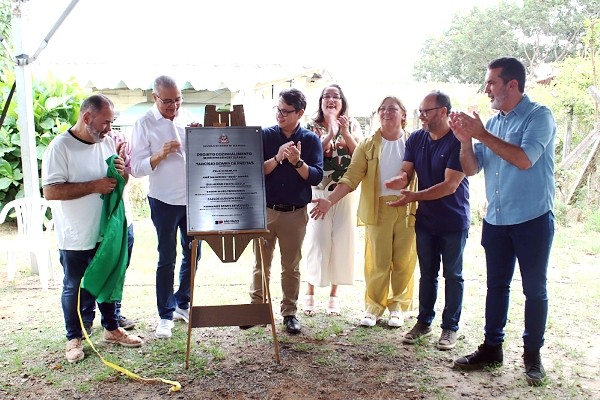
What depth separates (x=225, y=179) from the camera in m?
3.49

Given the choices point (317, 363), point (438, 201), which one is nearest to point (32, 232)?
point (317, 363)

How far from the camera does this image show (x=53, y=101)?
7.81 m

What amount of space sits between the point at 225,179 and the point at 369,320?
1.55 metres

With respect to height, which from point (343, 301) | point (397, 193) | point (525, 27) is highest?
point (525, 27)

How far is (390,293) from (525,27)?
34.8 ft

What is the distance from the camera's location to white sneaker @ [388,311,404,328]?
406cm

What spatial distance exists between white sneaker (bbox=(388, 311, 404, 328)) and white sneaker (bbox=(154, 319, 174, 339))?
1.59m

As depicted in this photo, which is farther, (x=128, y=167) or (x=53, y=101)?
(x=53, y=101)

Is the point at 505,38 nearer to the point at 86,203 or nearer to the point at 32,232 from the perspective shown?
the point at 32,232

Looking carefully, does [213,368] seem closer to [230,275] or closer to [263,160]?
[263,160]

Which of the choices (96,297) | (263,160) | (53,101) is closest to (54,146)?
(96,297)

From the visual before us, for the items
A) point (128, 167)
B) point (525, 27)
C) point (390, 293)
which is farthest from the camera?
point (525, 27)

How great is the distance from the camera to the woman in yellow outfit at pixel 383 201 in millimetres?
3904

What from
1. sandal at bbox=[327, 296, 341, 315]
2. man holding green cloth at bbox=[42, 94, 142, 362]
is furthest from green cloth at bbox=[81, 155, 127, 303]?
sandal at bbox=[327, 296, 341, 315]
